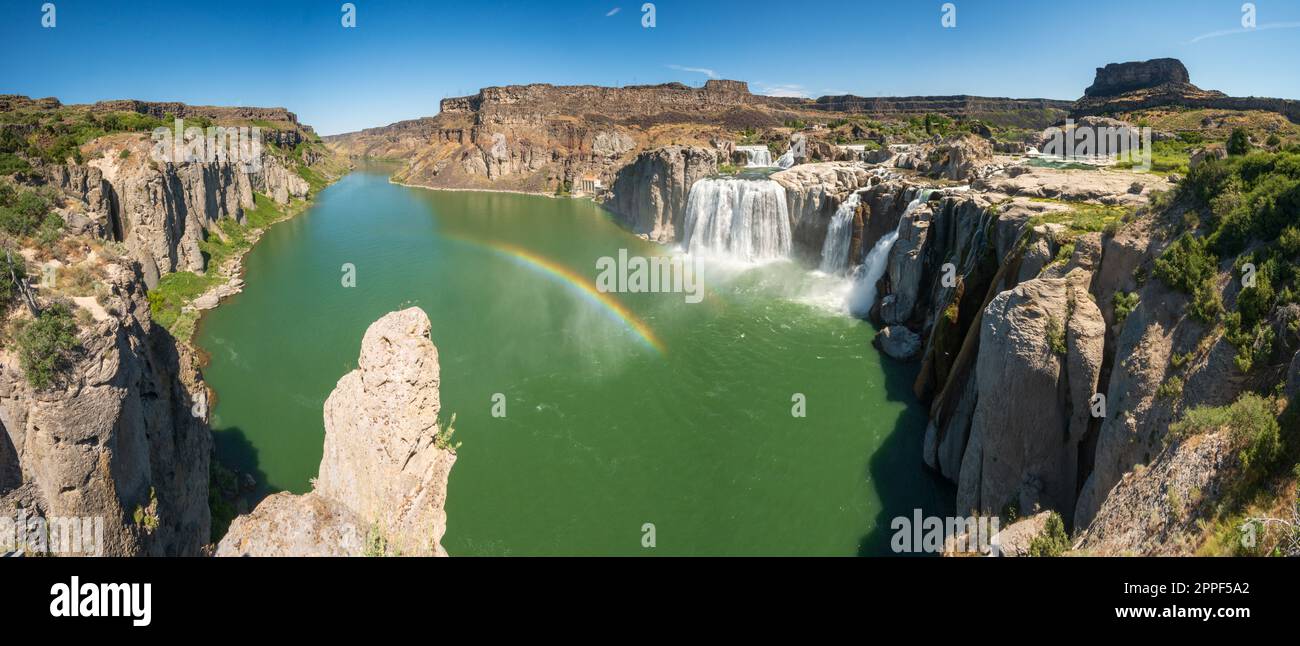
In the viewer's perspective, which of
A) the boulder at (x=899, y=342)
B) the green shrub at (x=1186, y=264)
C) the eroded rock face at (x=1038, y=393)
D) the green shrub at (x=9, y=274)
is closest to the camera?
the green shrub at (x=9, y=274)

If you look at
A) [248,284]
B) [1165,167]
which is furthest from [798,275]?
[248,284]

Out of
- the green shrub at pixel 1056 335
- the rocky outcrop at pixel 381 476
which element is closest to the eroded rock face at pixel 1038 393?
the green shrub at pixel 1056 335

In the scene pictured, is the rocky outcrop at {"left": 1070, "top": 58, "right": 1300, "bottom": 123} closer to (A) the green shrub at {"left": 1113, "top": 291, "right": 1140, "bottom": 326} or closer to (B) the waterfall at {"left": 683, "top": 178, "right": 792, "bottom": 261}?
(B) the waterfall at {"left": 683, "top": 178, "right": 792, "bottom": 261}

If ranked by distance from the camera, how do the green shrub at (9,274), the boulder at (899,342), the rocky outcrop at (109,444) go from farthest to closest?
the boulder at (899,342)
the green shrub at (9,274)
the rocky outcrop at (109,444)

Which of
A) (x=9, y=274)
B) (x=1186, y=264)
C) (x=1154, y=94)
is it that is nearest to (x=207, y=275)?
(x=9, y=274)

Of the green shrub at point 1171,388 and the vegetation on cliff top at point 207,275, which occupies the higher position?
the vegetation on cliff top at point 207,275

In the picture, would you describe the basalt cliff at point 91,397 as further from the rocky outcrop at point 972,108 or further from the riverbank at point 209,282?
the rocky outcrop at point 972,108
